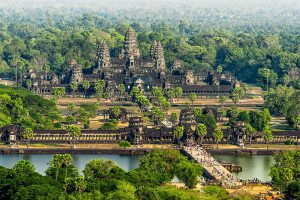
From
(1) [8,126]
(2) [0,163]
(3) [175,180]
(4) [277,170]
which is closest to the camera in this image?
(4) [277,170]

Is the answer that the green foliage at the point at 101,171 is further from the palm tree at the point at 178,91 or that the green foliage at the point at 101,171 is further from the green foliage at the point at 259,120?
the palm tree at the point at 178,91

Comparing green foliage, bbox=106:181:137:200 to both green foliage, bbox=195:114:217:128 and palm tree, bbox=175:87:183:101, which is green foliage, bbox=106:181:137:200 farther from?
palm tree, bbox=175:87:183:101

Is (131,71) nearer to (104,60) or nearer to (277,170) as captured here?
(104,60)

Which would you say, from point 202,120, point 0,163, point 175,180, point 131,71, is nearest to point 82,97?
point 131,71

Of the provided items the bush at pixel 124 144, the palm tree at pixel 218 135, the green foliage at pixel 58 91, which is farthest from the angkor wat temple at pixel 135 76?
the bush at pixel 124 144

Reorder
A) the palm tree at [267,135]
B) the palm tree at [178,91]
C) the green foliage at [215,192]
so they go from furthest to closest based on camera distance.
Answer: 1. the palm tree at [178,91]
2. the palm tree at [267,135]
3. the green foliage at [215,192]

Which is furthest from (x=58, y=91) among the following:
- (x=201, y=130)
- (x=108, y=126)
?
(x=201, y=130)
